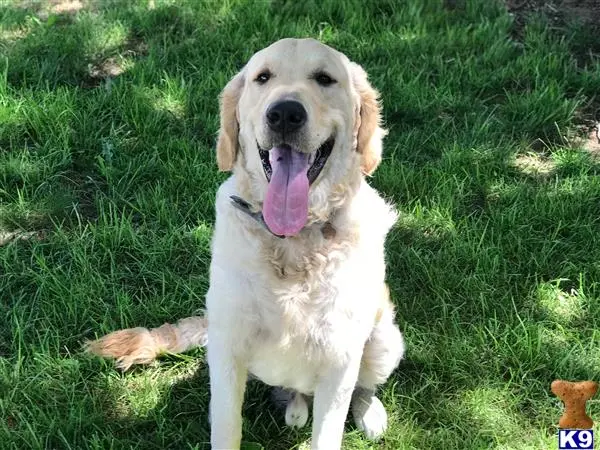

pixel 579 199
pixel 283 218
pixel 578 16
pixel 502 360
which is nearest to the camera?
pixel 283 218

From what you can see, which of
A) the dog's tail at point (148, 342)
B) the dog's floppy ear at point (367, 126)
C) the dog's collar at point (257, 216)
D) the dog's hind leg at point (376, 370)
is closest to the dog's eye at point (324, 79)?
the dog's floppy ear at point (367, 126)

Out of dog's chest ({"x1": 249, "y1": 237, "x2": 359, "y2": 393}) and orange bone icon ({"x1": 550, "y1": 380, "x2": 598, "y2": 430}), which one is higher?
dog's chest ({"x1": 249, "y1": 237, "x2": 359, "y2": 393})

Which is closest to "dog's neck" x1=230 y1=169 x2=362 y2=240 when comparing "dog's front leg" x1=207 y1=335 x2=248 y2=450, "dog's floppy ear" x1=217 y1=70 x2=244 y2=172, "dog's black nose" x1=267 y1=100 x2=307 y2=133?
"dog's floppy ear" x1=217 y1=70 x2=244 y2=172

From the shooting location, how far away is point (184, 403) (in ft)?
9.55

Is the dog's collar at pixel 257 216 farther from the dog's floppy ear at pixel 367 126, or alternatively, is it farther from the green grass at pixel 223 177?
the green grass at pixel 223 177

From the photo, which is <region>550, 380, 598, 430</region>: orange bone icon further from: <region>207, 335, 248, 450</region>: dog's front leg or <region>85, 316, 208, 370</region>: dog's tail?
<region>85, 316, 208, 370</region>: dog's tail

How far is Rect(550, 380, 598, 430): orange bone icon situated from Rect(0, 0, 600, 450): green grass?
40 centimetres

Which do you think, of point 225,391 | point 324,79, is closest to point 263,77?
point 324,79

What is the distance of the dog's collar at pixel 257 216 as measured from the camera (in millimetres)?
2391

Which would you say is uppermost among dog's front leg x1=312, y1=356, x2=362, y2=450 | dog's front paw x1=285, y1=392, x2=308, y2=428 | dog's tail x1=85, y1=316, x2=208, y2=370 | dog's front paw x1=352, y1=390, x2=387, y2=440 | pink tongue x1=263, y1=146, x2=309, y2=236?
pink tongue x1=263, y1=146, x2=309, y2=236

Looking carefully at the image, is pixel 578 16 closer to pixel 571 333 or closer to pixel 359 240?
pixel 571 333

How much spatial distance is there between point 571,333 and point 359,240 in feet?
4.37

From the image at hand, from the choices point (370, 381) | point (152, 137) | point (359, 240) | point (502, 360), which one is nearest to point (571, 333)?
point (502, 360)

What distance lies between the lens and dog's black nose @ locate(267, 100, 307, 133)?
2.26 m
